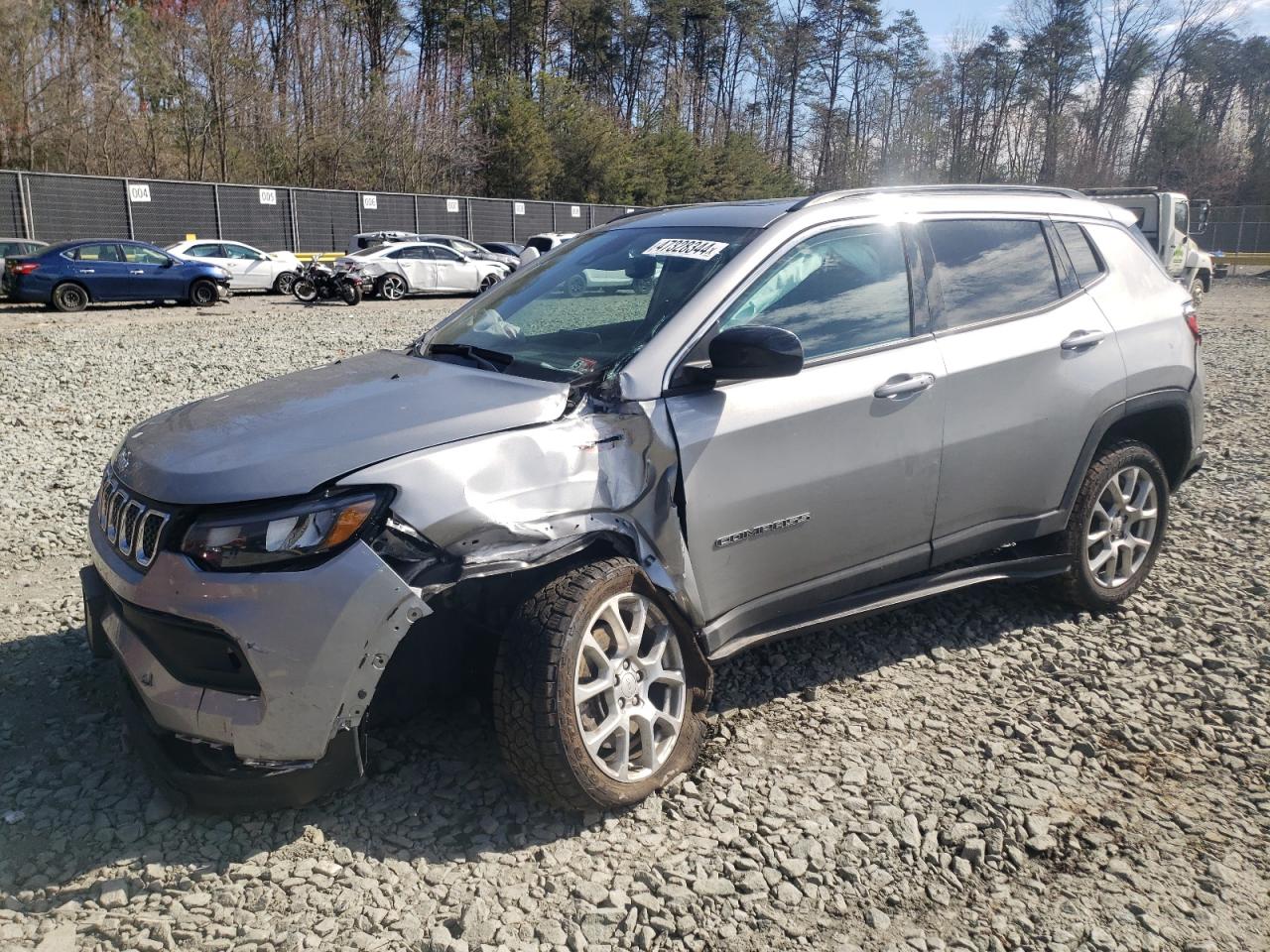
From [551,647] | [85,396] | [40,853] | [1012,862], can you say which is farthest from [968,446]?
[85,396]

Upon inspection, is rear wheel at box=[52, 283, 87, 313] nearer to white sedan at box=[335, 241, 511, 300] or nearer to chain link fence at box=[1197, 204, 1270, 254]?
white sedan at box=[335, 241, 511, 300]

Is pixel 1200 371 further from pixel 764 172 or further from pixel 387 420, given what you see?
pixel 764 172

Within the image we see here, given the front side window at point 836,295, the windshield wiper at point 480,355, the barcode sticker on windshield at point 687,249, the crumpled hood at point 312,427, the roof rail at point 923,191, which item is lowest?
the crumpled hood at point 312,427

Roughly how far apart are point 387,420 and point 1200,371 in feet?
12.9

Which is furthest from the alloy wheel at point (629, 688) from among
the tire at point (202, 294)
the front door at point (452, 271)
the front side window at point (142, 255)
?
the front door at point (452, 271)

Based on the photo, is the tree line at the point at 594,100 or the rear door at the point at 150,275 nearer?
the rear door at the point at 150,275

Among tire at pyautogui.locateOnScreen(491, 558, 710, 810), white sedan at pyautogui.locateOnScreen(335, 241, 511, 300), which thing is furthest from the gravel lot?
white sedan at pyautogui.locateOnScreen(335, 241, 511, 300)

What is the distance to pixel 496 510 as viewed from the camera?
284 cm

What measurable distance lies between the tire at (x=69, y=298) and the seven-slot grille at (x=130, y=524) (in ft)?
61.3

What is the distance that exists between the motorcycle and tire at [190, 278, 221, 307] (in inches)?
68.3

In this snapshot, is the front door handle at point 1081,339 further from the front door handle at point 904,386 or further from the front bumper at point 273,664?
the front bumper at point 273,664

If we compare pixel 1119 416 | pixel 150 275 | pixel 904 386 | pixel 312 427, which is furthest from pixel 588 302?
pixel 150 275

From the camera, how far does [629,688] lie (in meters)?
3.08

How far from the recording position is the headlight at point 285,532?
2658 millimetres
